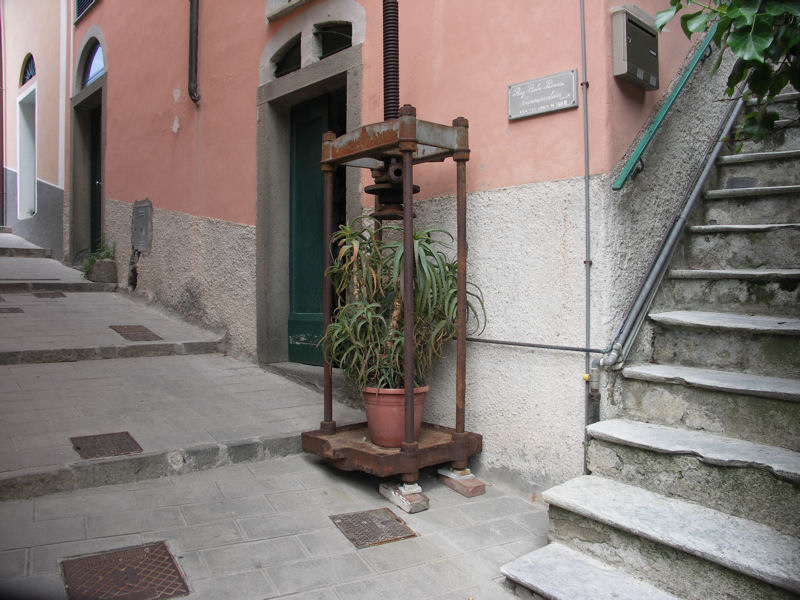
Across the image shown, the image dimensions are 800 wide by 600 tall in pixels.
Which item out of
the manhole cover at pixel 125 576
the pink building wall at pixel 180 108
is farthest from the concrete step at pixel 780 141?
the manhole cover at pixel 125 576

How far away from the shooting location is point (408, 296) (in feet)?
10.0

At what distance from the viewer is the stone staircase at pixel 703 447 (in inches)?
85.0

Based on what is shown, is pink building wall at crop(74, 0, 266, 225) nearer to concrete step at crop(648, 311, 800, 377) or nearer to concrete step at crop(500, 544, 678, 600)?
concrete step at crop(648, 311, 800, 377)

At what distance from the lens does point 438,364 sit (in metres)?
3.73

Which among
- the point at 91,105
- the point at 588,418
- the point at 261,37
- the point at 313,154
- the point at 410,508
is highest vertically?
the point at 91,105

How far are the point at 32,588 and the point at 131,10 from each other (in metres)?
7.67

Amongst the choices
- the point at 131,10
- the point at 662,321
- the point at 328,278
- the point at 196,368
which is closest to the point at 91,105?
the point at 131,10

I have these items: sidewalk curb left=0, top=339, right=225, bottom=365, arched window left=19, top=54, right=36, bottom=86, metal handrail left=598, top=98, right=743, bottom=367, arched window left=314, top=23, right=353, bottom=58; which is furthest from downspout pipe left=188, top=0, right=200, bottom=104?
arched window left=19, top=54, right=36, bottom=86

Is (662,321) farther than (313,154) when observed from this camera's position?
No

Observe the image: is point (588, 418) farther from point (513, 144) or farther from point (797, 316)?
point (513, 144)

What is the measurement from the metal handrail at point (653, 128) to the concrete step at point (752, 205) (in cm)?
72

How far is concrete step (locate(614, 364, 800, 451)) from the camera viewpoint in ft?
8.12

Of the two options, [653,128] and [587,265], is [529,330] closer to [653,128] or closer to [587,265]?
[587,265]

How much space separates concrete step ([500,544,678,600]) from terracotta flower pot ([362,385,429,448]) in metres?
0.97
